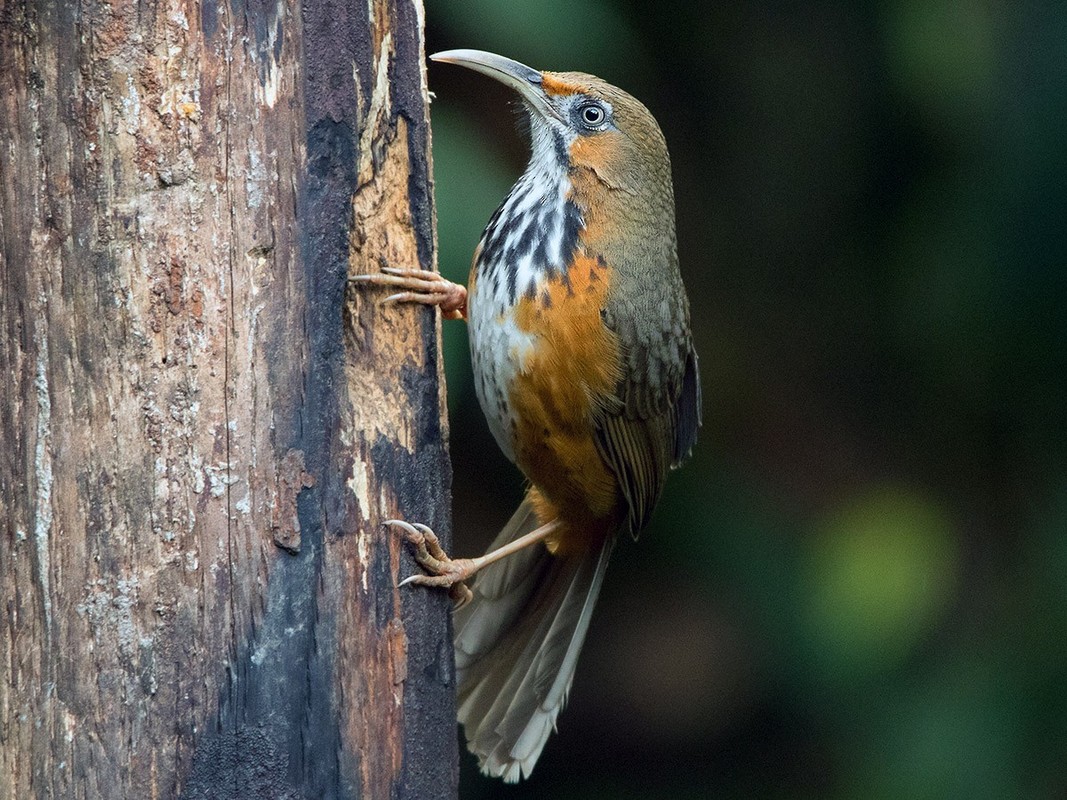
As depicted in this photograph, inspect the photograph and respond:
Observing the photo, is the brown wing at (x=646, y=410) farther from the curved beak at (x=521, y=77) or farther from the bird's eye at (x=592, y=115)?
the curved beak at (x=521, y=77)

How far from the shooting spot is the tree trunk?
2.50m

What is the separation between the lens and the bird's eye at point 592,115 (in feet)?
12.7

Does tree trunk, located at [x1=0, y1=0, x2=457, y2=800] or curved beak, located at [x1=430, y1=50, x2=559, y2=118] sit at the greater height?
curved beak, located at [x1=430, y1=50, x2=559, y2=118]

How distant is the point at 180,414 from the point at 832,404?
3355 millimetres

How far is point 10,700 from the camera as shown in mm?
2535

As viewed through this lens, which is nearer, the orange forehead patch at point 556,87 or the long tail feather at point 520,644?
the orange forehead patch at point 556,87

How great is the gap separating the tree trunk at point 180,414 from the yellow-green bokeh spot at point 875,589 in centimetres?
219

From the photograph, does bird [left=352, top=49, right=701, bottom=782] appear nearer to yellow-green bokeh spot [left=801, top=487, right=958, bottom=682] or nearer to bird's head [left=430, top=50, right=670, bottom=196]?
bird's head [left=430, top=50, right=670, bottom=196]

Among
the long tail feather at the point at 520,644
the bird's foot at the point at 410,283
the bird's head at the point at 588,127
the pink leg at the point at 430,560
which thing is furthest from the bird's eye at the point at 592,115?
the pink leg at the point at 430,560

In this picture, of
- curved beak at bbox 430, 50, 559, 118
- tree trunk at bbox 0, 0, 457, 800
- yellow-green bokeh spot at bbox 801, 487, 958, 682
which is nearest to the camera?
tree trunk at bbox 0, 0, 457, 800

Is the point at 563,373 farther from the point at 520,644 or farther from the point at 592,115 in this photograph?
the point at 520,644

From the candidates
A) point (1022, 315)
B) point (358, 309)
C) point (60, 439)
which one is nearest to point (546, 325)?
point (358, 309)

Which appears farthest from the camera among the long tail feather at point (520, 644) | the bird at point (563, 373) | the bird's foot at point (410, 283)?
the long tail feather at point (520, 644)

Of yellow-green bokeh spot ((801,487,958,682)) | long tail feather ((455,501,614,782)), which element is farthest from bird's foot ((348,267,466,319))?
yellow-green bokeh spot ((801,487,958,682))
